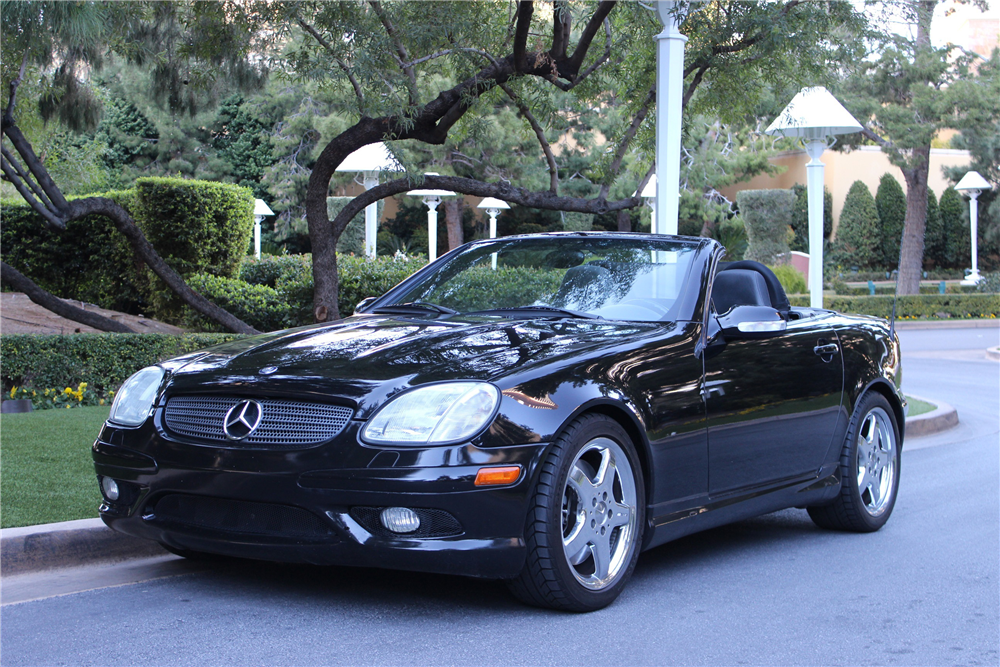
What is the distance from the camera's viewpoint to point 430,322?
4.94 m

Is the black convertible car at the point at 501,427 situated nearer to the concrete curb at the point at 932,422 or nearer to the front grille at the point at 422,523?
the front grille at the point at 422,523

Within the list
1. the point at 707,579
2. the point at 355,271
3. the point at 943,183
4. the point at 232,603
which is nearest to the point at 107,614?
the point at 232,603

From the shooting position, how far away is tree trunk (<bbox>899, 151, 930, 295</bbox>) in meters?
33.2

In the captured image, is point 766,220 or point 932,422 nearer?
point 932,422

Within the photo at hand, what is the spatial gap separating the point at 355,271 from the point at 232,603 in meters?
9.38

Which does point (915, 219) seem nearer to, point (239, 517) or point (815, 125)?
point (815, 125)

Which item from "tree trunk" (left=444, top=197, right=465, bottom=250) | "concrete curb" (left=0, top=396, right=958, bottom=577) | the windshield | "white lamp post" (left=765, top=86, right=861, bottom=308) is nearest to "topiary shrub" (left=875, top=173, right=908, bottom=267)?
"tree trunk" (left=444, top=197, right=465, bottom=250)

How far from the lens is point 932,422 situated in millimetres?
10648

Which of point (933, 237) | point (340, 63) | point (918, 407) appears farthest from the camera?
point (933, 237)

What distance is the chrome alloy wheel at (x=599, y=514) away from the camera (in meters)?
4.18

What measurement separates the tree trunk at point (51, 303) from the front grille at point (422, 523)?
8471 millimetres

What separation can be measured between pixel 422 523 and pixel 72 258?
13948 mm

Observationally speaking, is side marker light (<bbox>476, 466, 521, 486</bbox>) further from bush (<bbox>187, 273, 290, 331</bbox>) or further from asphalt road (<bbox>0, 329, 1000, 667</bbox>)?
bush (<bbox>187, 273, 290, 331</bbox>)

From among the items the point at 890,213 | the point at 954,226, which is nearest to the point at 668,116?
the point at 890,213
